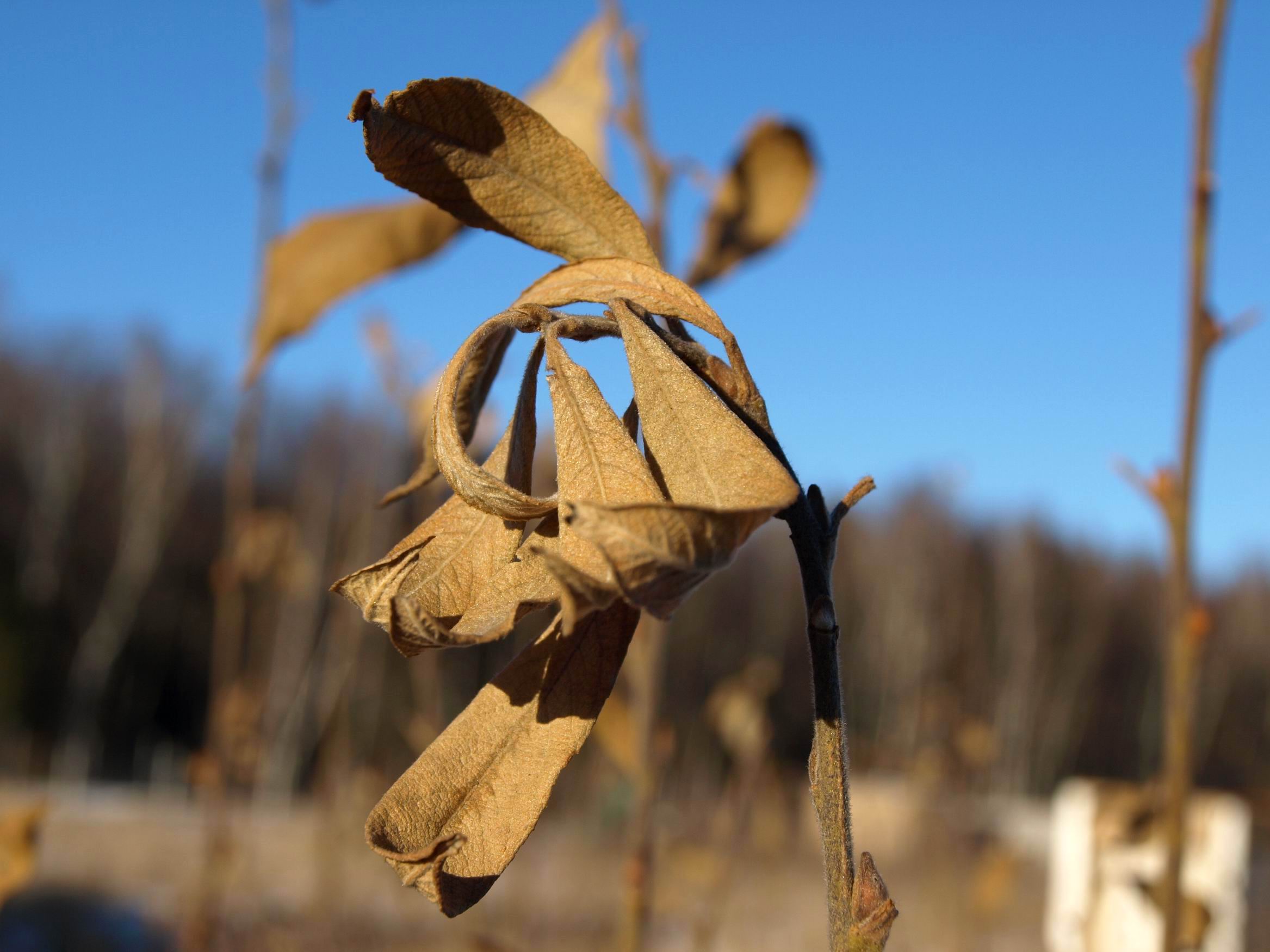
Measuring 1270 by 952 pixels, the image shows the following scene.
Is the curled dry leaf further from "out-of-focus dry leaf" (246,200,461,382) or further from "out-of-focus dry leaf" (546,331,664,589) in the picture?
"out-of-focus dry leaf" (246,200,461,382)

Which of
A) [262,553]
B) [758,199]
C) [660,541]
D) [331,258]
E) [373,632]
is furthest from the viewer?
[373,632]

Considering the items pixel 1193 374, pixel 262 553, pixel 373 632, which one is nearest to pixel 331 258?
pixel 1193 374

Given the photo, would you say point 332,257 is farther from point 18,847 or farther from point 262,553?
point 262,553

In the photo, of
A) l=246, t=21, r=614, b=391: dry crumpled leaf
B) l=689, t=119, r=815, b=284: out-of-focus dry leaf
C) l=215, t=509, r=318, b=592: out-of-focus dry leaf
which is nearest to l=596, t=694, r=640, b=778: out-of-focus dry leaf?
l=689, t=119, r=815, b=284: out-of-focus dry leaf

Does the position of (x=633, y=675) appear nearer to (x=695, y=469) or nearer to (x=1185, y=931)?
(x=1185, y=931)

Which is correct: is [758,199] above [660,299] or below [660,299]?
above

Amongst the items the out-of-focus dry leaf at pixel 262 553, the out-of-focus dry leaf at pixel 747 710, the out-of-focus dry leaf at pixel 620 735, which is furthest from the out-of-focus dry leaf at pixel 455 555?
the out-of-focus dry leaf at pixel 747 710
